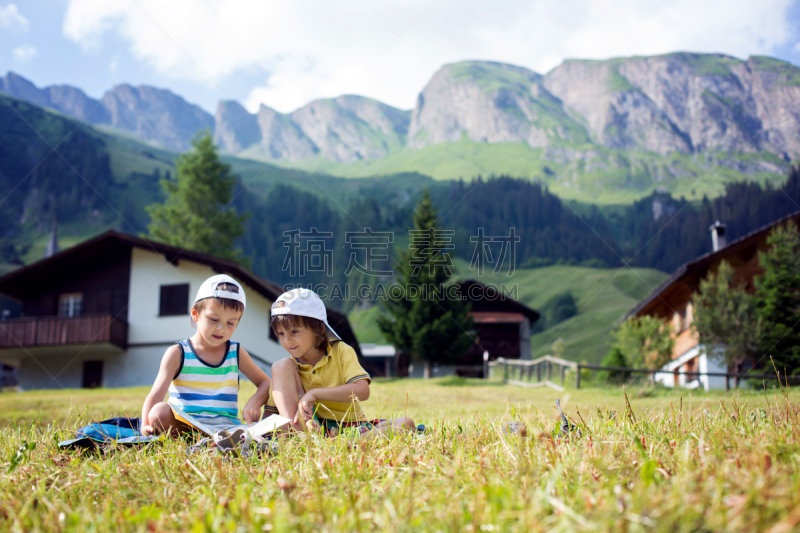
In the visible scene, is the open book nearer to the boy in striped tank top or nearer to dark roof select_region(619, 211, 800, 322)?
the boy in striped tank top

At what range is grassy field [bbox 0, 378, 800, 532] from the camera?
55.3 inches

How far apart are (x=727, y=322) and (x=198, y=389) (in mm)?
17486

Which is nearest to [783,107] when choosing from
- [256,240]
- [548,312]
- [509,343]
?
[548,312]

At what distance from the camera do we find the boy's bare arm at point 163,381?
11.5 ft

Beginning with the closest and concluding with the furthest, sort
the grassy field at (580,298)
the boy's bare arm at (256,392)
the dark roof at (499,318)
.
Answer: the boy's bare arm at (256,392), the dark roof at (499,318), the grassy field at (580,298)

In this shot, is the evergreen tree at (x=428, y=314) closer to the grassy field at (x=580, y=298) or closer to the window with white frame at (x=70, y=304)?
the window with white frame at (x=70, y=304)

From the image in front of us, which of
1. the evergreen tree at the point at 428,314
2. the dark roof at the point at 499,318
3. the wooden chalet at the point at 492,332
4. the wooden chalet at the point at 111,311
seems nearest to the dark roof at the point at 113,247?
the wooden chalet at the point at 111,311

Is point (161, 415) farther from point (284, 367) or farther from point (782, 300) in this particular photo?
point (782, 300)

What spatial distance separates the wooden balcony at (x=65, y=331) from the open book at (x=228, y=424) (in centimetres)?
2044

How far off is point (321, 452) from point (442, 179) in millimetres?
183344

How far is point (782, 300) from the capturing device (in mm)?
17562

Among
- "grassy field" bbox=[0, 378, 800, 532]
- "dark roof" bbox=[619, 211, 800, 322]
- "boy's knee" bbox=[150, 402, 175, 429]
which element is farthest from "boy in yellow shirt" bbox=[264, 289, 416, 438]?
"dark roof" bbox=[619, 211, 800, 322]

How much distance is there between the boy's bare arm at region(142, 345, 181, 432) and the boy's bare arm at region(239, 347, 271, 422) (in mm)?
455

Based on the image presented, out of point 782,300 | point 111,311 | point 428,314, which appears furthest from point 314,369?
point 428,314
